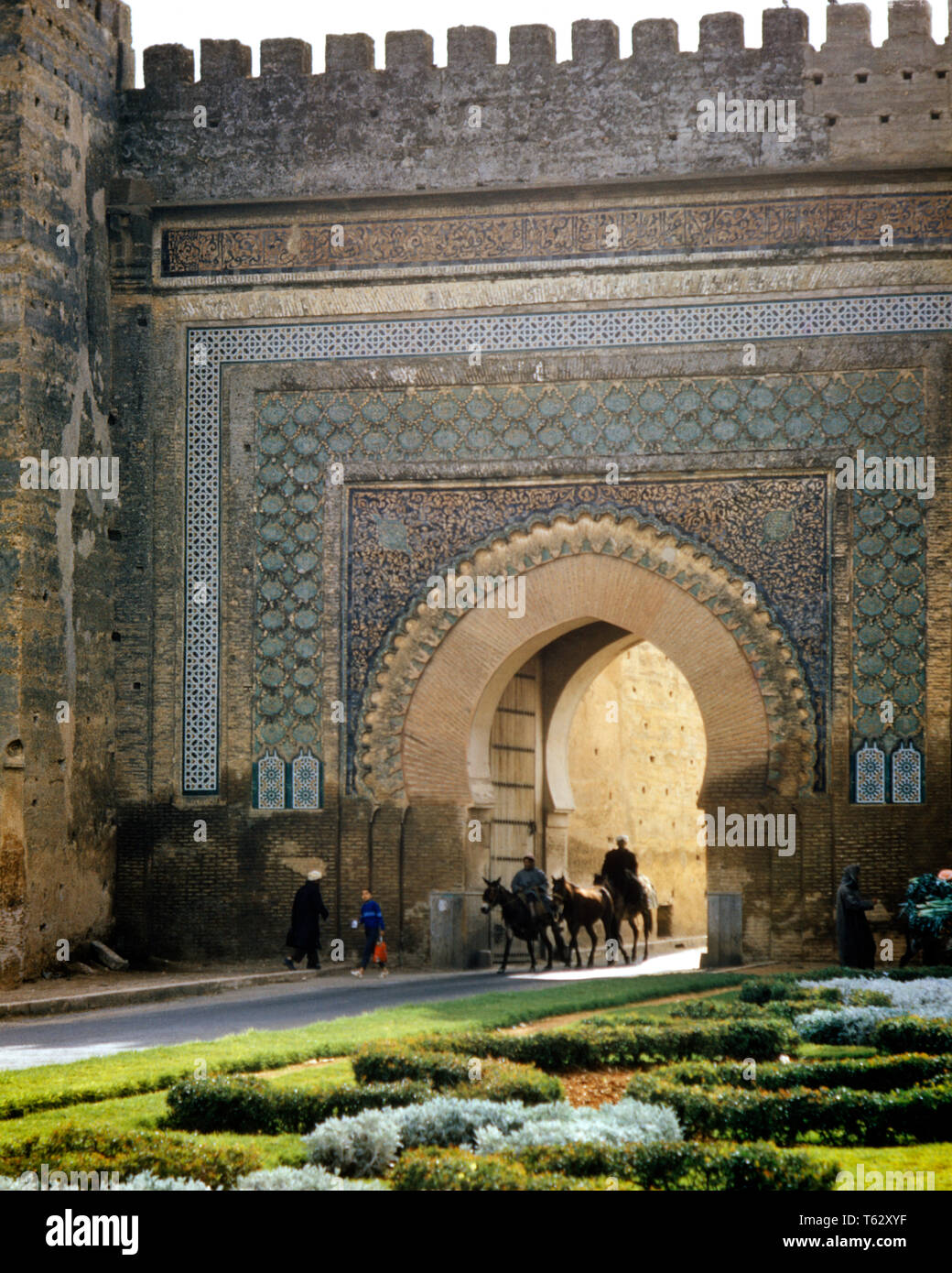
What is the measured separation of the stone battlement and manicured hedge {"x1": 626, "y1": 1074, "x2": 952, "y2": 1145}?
8202 millimetres

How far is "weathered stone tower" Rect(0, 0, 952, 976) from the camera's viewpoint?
11.9 meters

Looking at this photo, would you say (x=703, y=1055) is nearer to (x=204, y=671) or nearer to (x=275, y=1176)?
(x=275, y=1176)

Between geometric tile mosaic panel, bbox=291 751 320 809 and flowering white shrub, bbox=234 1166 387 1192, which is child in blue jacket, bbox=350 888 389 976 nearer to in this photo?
geometric tile mosaic panel, bbox=291 751 320 809

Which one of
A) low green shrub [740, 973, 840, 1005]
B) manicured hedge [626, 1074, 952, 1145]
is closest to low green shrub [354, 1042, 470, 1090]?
manicured hedge [626, 1074, 952, 1145]

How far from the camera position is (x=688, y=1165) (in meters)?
4.72

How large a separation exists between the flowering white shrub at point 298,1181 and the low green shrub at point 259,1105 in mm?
1023

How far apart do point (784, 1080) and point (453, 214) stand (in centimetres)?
812

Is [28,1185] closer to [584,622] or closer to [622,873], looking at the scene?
[584,622]

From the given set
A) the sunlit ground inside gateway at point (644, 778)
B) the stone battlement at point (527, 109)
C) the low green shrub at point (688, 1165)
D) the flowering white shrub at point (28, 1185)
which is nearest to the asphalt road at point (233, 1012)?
the flowering white shrub at point (28, 1185)

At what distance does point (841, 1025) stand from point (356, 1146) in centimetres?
319

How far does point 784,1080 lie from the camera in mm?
6176

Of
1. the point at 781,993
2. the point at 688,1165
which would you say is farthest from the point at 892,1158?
the point at 781,993
